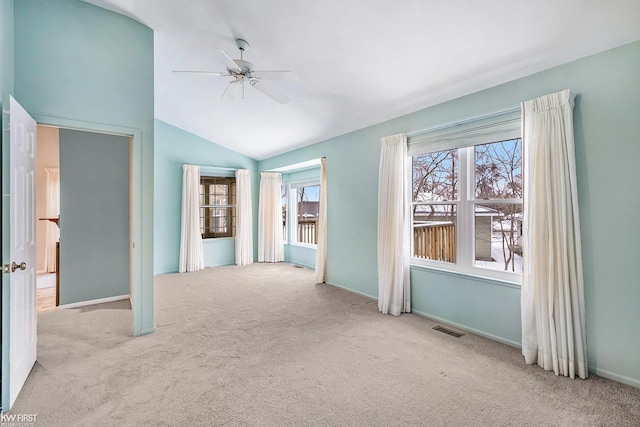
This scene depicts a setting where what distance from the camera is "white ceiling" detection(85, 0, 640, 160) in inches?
84.5

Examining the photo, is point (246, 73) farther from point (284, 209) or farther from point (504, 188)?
point (284, 209)

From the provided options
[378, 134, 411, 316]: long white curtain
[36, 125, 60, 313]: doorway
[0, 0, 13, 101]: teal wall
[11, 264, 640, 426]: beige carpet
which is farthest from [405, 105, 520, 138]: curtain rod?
[36, 125, 60, 313]: doorway

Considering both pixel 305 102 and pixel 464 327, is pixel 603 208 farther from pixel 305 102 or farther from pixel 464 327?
pixel 305 102

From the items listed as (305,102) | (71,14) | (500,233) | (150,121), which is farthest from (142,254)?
(500,233)

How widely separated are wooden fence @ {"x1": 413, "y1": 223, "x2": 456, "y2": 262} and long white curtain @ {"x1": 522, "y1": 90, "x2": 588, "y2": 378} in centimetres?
106

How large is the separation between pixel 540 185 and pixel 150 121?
12.3ft

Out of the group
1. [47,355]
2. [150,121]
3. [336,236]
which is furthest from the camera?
[336,236]

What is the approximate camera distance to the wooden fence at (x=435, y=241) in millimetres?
3588

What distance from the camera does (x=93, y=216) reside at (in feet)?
13.4

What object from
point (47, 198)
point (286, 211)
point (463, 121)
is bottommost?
point (286, 211)

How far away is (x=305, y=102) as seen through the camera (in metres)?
4.12

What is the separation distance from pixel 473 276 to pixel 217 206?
217 inches
